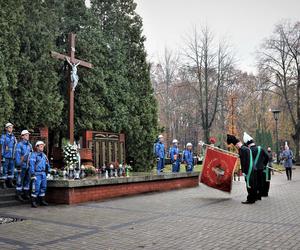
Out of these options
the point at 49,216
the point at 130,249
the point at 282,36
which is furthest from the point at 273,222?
the point at 282,36

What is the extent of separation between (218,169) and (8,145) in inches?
273

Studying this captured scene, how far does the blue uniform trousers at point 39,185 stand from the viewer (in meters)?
11.0

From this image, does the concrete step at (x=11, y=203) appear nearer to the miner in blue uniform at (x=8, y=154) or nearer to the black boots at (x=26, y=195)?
the black boots at (x=26, y=195)

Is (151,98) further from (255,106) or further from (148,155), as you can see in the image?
(255,106)

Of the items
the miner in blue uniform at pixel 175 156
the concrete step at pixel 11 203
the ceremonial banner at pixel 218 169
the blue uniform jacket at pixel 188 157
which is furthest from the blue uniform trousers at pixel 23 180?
the blue uniform jacket at pixel 188 157

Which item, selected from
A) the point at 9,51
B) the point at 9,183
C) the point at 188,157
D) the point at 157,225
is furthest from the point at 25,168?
the point at 188,157

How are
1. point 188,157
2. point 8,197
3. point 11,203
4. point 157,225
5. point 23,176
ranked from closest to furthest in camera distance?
point 157,225 < point 11,203 < point 8,197 < point 23,176 < point 188,157

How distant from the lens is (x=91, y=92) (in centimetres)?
2052

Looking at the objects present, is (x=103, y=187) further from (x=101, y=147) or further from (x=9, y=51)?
(x=9, y=51)

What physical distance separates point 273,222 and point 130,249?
12.4 ft

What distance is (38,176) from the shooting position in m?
11.0

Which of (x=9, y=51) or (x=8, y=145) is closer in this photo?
(x=8, y=145)

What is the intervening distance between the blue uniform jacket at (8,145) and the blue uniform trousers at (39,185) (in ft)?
7.76

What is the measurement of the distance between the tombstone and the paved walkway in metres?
5.64
